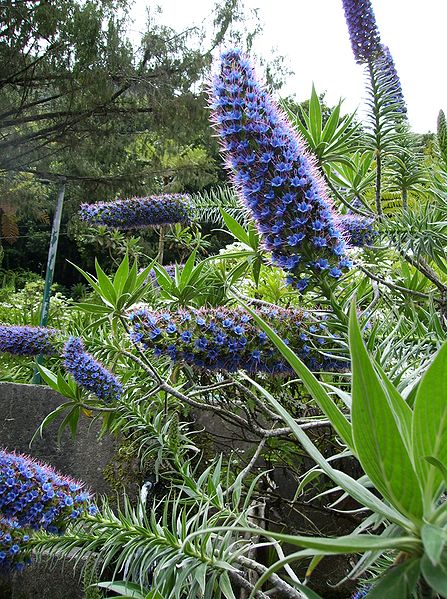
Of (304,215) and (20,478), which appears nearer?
(304,215)

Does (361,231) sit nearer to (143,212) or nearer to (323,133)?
(323,133)

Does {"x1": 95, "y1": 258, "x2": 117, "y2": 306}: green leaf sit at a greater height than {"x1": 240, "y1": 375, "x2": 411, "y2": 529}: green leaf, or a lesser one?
greater

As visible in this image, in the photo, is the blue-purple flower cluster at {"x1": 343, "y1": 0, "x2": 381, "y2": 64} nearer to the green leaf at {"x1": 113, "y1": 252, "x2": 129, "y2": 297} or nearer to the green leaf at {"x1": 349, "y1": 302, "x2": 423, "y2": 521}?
the green leaf at {"x1": 113, "y1": 252, "x2": 129, "y2": 297}

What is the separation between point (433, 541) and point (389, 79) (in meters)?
1.22

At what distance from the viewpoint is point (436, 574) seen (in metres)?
0.37

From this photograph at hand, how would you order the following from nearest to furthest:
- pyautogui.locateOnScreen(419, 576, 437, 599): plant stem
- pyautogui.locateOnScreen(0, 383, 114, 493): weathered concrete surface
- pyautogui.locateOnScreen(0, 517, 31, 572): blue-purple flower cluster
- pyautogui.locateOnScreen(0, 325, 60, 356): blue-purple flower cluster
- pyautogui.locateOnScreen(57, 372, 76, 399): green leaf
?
pyautogui.locateOnScreen(419, 576, 437, 599): plant stem → pyautogui.locateOnScreen(0, 517, 31, 572): blue-purple flower cluster → pyautogui.locateOnScreen(57, 372, 76, 399): green leaf → pyautogui.locateOnScreen(0, 325, 60, 356): blue-purple flower cluster → pyautogui.locateOnScreen(0, 383, 114, 493): weathered concrete surface

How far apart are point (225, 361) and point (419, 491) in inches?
28.8

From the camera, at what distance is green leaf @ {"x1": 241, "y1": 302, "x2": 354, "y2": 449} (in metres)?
0.45

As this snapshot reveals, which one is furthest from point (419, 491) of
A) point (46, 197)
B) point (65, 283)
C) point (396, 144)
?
point (65, 283)

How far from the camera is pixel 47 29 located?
5242 mm

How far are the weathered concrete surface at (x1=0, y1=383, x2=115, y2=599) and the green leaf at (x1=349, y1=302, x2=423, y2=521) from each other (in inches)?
74.9

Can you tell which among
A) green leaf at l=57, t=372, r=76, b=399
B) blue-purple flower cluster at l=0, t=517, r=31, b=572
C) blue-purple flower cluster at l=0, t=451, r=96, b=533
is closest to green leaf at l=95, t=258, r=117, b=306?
green leaf at l=57, t=372, r=76, b=399

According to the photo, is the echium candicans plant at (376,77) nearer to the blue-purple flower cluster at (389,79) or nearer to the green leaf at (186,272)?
the blue-purple flower cluster at (389,79)

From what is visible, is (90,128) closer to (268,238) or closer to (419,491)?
(268,238)
